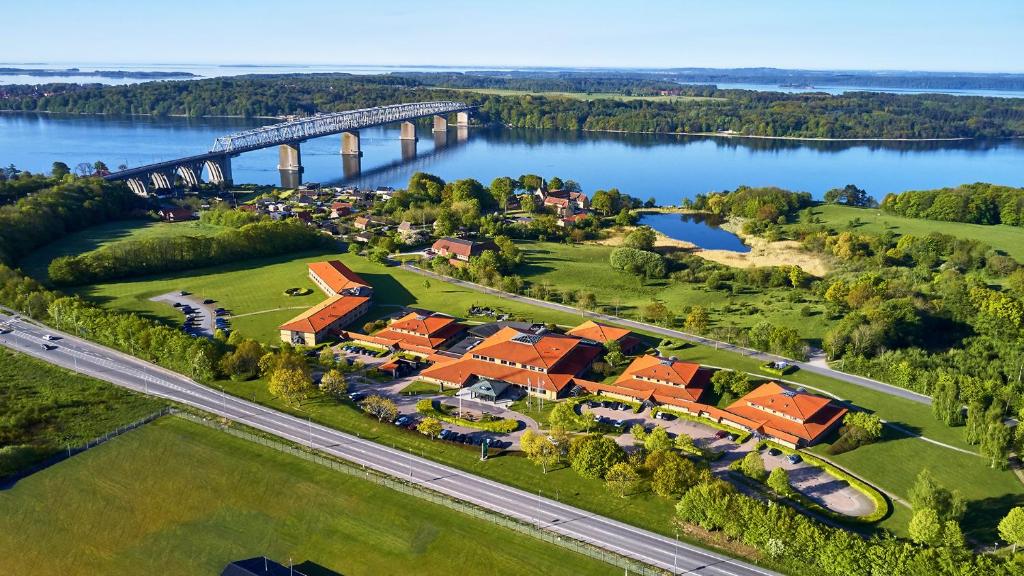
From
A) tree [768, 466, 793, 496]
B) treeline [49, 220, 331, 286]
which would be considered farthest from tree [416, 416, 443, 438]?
treeline [49, 220, 331, 286]

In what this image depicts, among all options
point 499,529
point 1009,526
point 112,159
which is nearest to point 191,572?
point 499,529

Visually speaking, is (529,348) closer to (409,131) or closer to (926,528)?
(926,528)

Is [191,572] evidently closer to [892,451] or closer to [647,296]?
[892,451]

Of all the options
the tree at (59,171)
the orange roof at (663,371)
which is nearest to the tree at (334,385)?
the orange roof at (663,371)

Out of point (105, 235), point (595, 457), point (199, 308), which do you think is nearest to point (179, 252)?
point (199, 308)

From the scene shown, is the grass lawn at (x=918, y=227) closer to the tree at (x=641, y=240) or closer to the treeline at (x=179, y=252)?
the tree at (x=641, y=240)

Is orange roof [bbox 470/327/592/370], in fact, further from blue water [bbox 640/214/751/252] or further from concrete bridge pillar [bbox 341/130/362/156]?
concrete bridge pillar [bbox 341/130/362/156]
